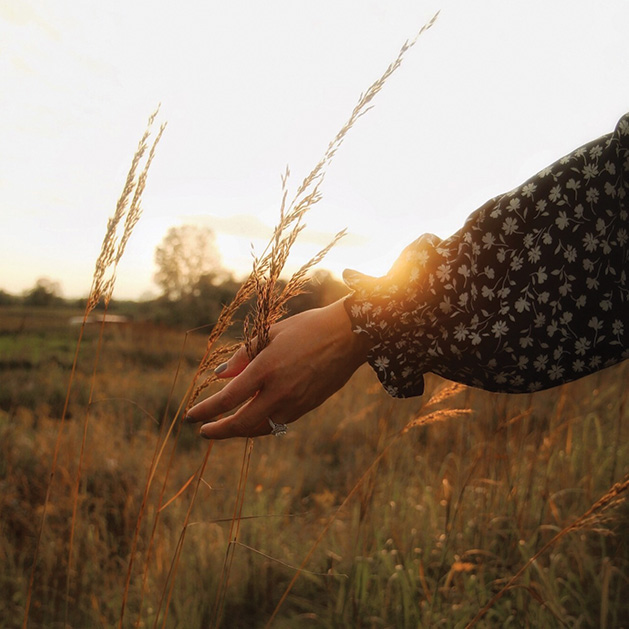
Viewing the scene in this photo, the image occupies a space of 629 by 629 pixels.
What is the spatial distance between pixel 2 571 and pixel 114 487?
1290 mm

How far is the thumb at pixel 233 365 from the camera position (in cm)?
125

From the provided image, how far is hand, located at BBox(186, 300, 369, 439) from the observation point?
111 cm

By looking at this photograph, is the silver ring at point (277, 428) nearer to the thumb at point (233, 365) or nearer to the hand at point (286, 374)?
the hand at point (286, 374)

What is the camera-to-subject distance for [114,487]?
400 centimetres

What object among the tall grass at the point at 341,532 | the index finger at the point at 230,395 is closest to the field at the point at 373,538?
the tall grass at the point at 341,532

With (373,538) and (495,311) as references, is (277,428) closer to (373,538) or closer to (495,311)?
(495,311)

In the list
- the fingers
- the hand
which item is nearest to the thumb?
the hand

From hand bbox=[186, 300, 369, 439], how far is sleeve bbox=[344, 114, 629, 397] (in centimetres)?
7

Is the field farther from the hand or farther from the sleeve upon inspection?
the sleeve

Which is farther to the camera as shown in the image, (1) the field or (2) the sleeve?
(1) the field

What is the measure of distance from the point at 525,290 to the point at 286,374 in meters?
0.60

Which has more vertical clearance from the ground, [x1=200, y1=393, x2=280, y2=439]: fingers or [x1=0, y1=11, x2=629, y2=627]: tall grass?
[x1=200, y1=393, x2=280, y2=439]: fingers

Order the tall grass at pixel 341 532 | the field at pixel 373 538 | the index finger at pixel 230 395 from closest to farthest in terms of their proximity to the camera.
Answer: the index finger at pixel 230 395
the tall grass at pixel 341 532
the field at pixel 373 538

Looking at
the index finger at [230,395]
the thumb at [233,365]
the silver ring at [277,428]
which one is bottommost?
the silver ring at [277,428]
